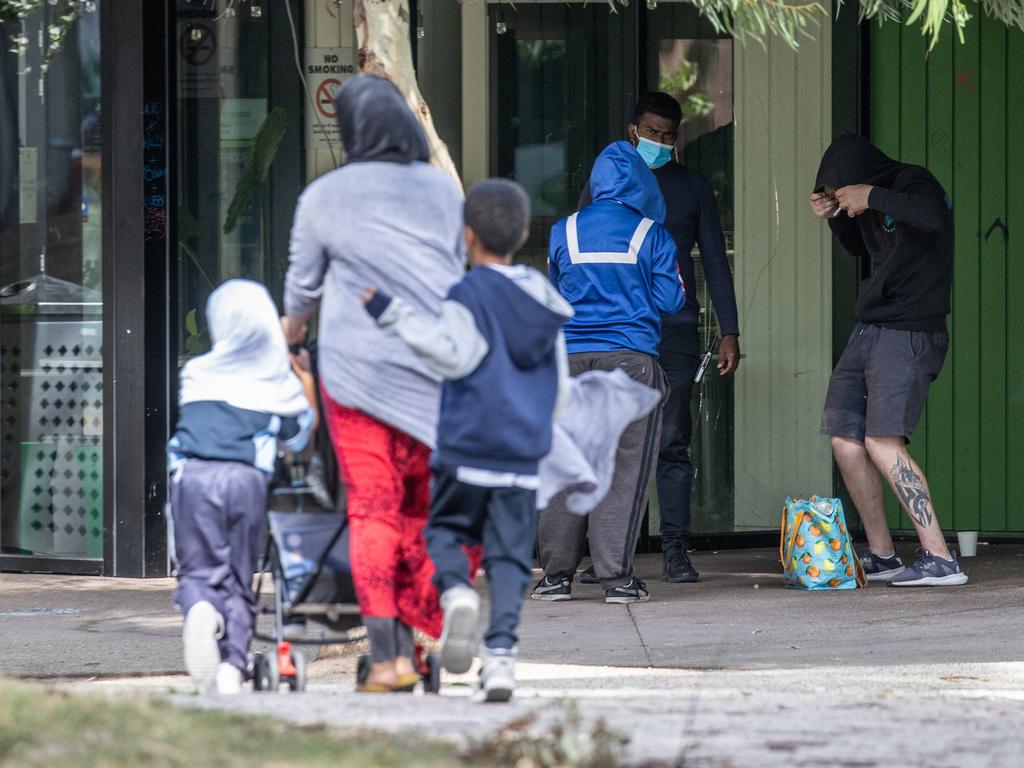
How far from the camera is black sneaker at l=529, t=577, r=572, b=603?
7.87 m

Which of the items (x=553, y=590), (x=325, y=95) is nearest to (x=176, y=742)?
(x=553, y=590)

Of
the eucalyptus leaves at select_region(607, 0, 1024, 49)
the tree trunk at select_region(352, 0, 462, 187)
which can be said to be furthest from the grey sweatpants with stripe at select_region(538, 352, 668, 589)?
the eucalyptus leaves at select_region(607, 0, 1024, 49)

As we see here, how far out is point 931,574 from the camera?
8.03 meters

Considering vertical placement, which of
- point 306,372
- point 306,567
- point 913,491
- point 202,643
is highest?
point 306,372

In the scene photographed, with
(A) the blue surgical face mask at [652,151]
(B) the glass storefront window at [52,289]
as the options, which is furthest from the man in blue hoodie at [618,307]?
(B) the glass storefront window at [52,289]

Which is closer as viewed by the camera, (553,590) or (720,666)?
(720,666)

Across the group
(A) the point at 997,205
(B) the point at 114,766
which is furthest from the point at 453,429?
(A) the point at 997,205

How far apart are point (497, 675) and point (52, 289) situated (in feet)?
16.1

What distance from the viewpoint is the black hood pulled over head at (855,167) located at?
8.01 meters

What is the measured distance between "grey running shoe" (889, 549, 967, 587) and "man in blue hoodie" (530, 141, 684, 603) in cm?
127

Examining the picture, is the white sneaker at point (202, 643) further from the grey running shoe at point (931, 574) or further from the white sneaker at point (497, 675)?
the grey running shoe at point (931, 574)

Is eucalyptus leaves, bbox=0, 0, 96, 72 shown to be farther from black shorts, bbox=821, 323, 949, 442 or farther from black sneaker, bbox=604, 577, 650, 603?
black shorts, bbox=821, 323, 949, 442

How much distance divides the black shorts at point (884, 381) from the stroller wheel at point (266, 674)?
12.3 feet

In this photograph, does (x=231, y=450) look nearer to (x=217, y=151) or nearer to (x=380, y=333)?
(x=380, y=333)
